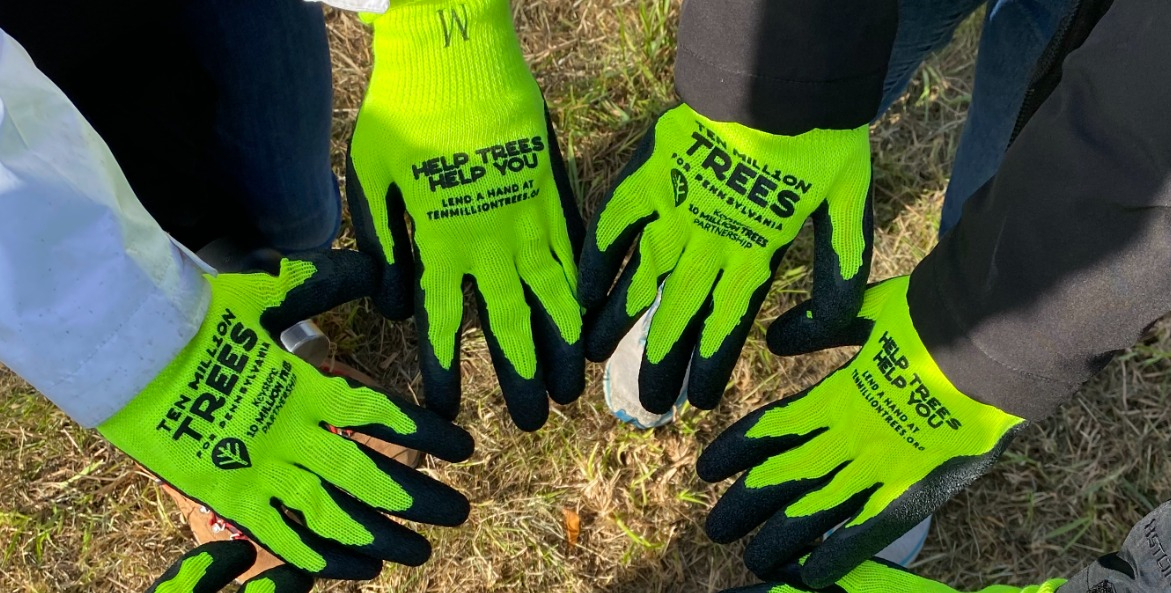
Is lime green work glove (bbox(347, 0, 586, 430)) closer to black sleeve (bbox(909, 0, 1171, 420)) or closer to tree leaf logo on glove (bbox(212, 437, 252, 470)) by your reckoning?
tree leaf logo on glove (bbox(212, 437, 252, 470))

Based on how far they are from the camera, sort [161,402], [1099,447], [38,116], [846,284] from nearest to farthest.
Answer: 1. [38,116]
2. [161,402]
3. [846,284]
4. [1099,447]

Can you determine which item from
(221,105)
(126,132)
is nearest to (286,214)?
(221,105)

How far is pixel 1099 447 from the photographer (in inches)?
70.9

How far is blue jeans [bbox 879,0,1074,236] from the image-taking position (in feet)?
3.94

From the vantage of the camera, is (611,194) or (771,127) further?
(611,194)

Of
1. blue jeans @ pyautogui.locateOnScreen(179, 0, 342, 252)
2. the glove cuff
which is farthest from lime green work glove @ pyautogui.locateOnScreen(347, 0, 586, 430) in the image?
blue jeans @ pyautogui.locateOnScreen(179, 0, 342, 252)

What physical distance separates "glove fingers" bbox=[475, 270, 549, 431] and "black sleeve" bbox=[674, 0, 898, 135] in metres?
0.42

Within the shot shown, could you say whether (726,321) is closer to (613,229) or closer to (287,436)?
(613,229)

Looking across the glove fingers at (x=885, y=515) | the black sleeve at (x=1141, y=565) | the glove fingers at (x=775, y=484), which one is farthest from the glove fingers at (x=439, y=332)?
the black sleeve at (x=1141, y=565)

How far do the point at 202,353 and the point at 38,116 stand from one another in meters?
0.36

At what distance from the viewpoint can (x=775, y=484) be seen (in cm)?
121

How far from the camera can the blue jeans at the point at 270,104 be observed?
1141 mm

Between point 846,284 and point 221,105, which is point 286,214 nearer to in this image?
point 221,105

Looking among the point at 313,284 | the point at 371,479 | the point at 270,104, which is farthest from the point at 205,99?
the point at 371,479
